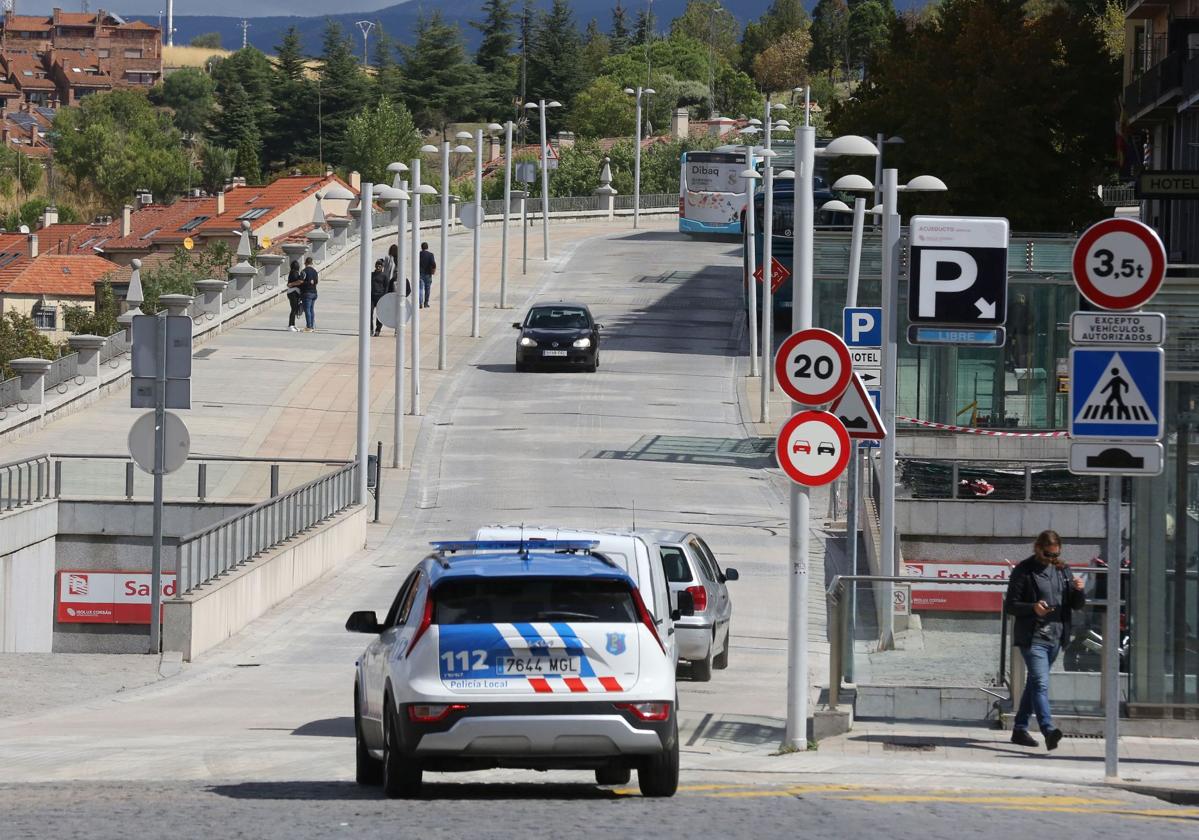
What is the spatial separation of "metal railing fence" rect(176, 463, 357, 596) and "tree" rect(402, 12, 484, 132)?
130 metres

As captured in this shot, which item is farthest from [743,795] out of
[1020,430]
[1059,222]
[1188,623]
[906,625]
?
[1059,222]

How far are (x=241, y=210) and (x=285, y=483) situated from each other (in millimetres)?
107033

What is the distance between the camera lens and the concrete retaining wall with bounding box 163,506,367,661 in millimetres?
20234

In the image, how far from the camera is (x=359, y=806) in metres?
10.8

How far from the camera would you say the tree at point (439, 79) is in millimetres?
157375

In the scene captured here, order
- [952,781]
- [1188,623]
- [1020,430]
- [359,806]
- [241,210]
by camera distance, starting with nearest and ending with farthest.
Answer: [359,806], [952,781], [1188,623], [1020,430], [241,210]

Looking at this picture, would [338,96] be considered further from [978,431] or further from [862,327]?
[862,327]

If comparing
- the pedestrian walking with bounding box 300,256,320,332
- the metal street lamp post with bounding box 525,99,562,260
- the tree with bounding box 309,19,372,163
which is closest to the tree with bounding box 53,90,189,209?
the tree with bounding box 309,19,372,163

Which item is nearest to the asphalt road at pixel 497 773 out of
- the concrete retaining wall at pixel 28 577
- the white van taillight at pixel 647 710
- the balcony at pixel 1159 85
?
the white van taillight at pixel 647 710

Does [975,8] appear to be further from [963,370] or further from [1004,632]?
[1004,632]

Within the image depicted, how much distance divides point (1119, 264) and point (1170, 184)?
2442 cm

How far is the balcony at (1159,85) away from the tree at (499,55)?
114 m

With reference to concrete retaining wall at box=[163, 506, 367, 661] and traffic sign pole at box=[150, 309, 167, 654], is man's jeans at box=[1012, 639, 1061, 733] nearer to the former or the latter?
traffic sign pole at box=[150, 309, 167, 654]

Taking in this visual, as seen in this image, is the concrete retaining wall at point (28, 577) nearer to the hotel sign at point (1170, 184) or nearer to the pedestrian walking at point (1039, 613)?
the pedestrian walking at point (1039, 613)
